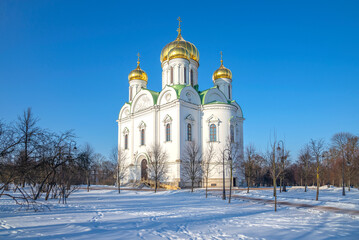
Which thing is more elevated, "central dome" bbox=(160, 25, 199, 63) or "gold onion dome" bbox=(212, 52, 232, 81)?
"central dome" bbox=(160, 25, 199, 63)

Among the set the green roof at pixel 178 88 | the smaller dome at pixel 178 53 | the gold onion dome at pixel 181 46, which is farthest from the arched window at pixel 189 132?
the gold onion dome at pixel 181 46

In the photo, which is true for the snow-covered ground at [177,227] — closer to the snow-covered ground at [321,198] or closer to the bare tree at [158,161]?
the snow-covered ground at [321,198]

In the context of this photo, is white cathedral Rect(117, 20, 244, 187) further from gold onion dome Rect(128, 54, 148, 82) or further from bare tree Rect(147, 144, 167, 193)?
gold onion dome Rect(128, 54, 148, 82)

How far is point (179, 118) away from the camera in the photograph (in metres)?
34.1

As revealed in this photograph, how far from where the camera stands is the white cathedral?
34.7m

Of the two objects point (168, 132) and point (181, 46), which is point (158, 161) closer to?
point (168, 132)

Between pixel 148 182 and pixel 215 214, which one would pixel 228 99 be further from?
pixel 215 214

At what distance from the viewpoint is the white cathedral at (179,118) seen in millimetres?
34656

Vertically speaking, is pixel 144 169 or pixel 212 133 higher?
pixel 212 133

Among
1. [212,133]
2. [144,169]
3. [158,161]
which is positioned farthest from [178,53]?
[144,169]

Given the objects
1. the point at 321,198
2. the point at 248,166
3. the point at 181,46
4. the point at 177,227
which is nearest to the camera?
the point at 177,227

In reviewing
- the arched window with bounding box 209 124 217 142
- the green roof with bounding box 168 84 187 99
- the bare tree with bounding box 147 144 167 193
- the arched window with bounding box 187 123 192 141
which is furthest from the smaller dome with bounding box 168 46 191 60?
the bare tree with bounding box 147 144 167 193

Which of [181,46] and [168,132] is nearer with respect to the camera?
[168,132]

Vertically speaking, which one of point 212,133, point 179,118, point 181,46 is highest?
point 181,46
